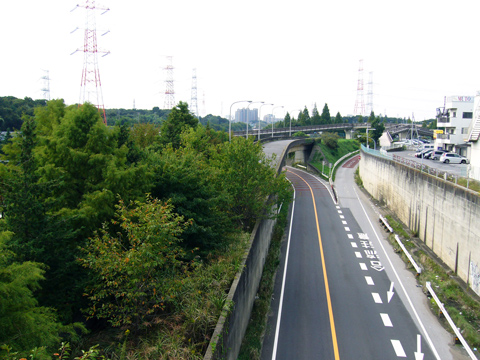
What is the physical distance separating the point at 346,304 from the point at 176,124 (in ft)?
82.8

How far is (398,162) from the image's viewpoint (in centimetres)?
3756

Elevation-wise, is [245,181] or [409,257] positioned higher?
[245,181]

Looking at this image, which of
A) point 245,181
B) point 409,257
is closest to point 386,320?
point 409,257

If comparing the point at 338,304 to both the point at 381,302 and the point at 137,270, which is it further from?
the point at 137,270

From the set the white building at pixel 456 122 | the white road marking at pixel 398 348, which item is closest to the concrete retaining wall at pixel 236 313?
the white road marking at pixel 398 348

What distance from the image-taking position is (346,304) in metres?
20.3

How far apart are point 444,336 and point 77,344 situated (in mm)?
15832

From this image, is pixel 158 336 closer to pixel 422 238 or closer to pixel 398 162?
pixel 422 238

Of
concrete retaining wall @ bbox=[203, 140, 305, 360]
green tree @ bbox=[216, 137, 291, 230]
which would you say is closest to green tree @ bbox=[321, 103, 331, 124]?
green tree @ bbox=[216, 137, 291, 230]

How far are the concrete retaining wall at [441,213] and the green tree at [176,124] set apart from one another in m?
21.5

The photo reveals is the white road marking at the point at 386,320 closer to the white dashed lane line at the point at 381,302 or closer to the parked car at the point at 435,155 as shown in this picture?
the white dashed lane line at the point at 381,302

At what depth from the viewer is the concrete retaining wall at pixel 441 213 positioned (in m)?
20.4

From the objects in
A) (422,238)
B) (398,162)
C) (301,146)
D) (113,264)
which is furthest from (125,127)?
(301,146)

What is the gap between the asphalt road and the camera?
1625 cm
